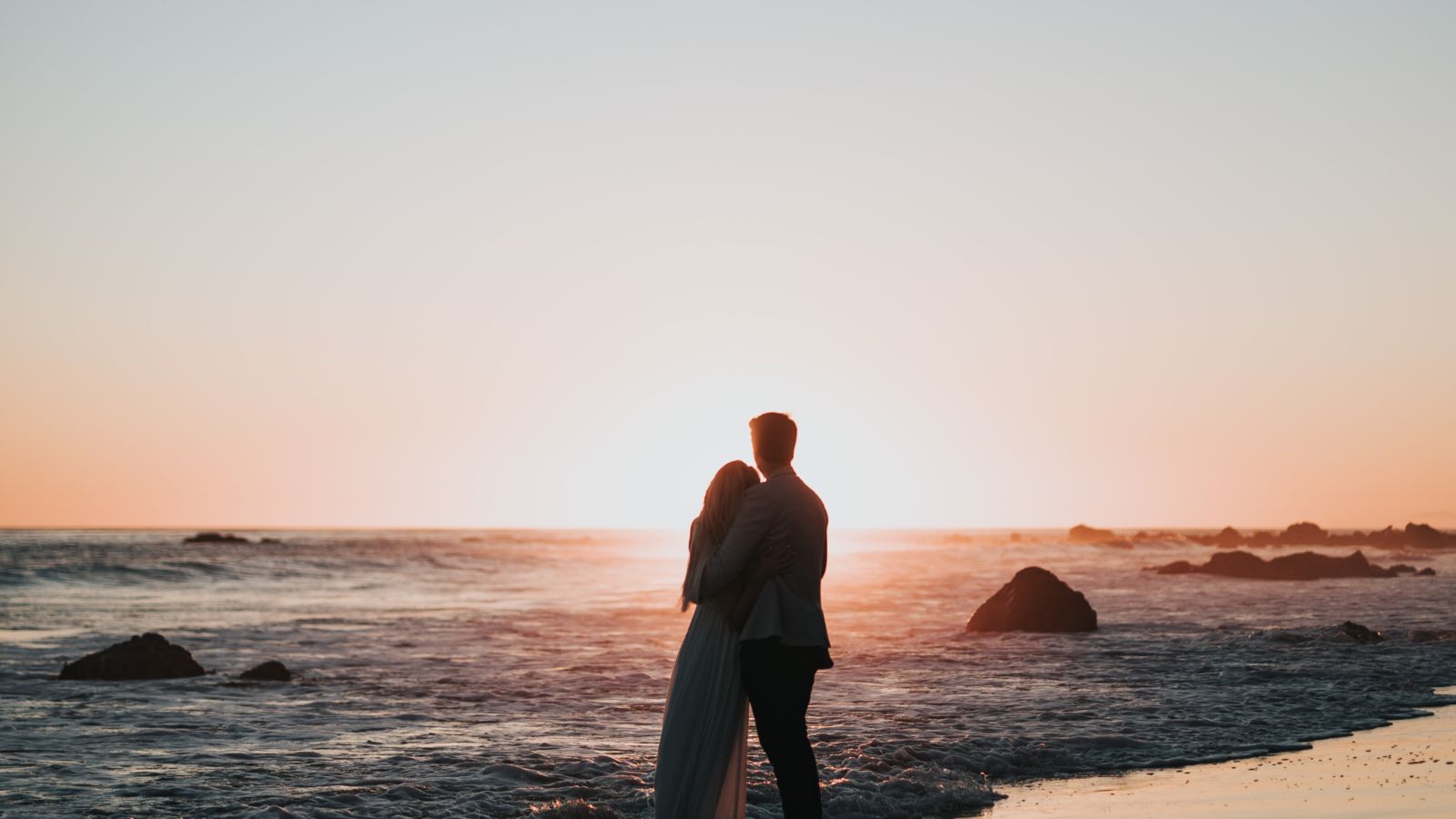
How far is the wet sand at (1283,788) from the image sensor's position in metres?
7.82

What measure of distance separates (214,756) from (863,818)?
20.0 ft

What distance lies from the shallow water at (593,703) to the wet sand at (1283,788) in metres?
0.51

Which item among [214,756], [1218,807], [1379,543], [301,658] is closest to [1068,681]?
[1218,807]

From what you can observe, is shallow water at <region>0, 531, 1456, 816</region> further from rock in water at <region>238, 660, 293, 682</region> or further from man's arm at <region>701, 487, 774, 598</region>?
man's arm at <region>701, 487, 774, 598</region>

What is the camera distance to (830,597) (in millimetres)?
34875

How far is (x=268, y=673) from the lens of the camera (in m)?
16.2

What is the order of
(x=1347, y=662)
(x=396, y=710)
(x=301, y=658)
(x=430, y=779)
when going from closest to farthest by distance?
(x=430, y=779) < (x=396, y=710) < (x=1347, y=662) < (x=301, y=658)

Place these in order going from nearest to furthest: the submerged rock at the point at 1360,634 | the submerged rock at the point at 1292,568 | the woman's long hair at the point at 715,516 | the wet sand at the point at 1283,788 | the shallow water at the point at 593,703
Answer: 1. the woman's long hair at the point at 715,516
2. the wet sand at the point at 1283,788
3. the shallow water at the point at 593,703
4. the submerged rock at the point at 1360,634
5. the submerged rock at the point at 1292,568

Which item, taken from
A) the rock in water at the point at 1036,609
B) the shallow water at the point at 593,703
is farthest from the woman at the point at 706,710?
the rock in water at the point at 1036,609

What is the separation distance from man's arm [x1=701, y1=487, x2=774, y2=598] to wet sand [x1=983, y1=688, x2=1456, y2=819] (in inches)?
137

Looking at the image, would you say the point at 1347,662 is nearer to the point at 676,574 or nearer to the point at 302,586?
the point at 302,586

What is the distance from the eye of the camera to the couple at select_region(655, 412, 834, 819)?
604cm

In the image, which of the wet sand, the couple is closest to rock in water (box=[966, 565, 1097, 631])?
the wet sand

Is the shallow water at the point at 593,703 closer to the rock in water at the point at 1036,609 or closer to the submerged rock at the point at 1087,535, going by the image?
the rock in water at the point at 1036,609
